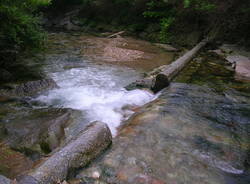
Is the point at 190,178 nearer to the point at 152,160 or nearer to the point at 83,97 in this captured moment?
the point at 152,160

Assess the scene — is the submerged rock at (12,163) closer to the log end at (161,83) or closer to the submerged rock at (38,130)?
the submerged rock at (38,130)

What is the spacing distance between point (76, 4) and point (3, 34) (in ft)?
74.6

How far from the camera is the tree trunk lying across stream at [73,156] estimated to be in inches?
101

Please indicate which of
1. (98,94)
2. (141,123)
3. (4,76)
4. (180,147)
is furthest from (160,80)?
(4,76)

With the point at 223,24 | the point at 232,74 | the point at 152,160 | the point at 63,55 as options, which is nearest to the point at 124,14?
the point at 223,24

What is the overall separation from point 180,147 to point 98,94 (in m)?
3.64

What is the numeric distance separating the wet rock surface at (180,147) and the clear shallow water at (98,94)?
712 mm

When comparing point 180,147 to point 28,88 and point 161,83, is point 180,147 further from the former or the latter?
point 28,88

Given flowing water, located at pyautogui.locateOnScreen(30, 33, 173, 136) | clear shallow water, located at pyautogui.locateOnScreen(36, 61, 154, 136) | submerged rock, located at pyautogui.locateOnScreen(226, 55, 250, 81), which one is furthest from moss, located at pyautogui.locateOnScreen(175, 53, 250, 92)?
clear shallow water, located at pyautogui.locateOnScreen(36, 61, 154, 136)

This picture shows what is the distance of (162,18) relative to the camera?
55.7ft

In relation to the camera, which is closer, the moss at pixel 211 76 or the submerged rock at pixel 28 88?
the submerged rock at pixel 28 88

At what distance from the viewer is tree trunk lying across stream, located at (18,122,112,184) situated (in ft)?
8.39

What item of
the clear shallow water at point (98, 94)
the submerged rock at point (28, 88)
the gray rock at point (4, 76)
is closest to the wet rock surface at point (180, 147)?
the clear shallow water at point (98, 94)

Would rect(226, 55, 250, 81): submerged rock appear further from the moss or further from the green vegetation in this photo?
the green vegetation
